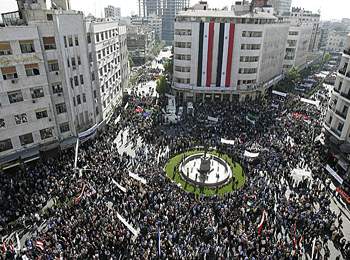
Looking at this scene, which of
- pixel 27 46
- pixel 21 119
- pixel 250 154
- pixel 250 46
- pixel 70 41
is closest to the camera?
pixel 27 46

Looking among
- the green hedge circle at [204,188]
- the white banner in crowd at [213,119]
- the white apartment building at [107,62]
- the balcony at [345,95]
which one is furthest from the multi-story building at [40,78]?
the balcony at [345,95]

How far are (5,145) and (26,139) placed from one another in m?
2.34

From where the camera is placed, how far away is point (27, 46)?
30828mm

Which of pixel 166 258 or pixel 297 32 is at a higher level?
pixel 297 32

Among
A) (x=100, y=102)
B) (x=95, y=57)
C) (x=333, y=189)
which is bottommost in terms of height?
(x=333, y=189)

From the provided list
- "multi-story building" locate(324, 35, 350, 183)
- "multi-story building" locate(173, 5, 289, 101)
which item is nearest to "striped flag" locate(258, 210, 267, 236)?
"multi-story building" locate(324, 35, 350, 183)

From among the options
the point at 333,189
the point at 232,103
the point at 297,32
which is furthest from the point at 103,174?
the point at 297,32

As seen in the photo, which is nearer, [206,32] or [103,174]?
[103,174]

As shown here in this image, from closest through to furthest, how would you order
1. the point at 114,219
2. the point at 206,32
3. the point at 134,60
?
the point at 114,219
the point at 206,32
the point at 134,60

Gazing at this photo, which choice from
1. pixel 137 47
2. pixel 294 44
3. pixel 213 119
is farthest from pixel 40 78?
pixel 137 47

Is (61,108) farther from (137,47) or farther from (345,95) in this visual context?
(137,47)

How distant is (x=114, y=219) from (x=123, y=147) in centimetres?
1724

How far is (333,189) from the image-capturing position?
31203mm

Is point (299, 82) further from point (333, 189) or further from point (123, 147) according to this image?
point (123, 147)
